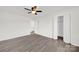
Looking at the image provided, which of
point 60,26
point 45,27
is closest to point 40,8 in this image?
point 45,27

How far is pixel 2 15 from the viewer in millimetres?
1845

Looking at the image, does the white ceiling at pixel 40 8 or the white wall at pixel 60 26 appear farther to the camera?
the white wall at pixel 60 26

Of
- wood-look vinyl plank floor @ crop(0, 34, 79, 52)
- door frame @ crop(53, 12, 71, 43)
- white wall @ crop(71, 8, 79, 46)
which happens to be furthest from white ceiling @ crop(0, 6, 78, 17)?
wood-look vinyl plank floor @ crop(0, 34, 79, 52)

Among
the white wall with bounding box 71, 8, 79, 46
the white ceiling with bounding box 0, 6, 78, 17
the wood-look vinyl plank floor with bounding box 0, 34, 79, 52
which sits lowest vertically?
the wood-look vinyl plank floor with bounding box 0, 34, 79, 52

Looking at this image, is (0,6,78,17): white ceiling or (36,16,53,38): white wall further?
(36,16,53,38): white wall

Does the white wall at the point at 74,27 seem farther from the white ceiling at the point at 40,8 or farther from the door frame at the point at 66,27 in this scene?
the white ceiling at the point at 40,8

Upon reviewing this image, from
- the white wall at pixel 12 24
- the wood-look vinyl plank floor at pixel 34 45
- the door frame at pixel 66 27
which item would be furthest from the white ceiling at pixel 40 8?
the wood-look vinyl plank floor at pixel 34 45

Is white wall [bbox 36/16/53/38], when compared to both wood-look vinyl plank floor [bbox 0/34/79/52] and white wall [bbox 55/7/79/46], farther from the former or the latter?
white wall [bbox 55/7/79/46]

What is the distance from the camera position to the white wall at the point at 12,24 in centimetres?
184

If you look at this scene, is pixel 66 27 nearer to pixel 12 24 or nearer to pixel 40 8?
pixel 40 8

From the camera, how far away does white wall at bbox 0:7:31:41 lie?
6.05ft

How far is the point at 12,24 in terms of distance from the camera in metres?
1.93

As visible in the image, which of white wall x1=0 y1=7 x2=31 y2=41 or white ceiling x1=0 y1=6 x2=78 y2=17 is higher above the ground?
white ceiling x1=0 y1=6 x2=78 y2=17
